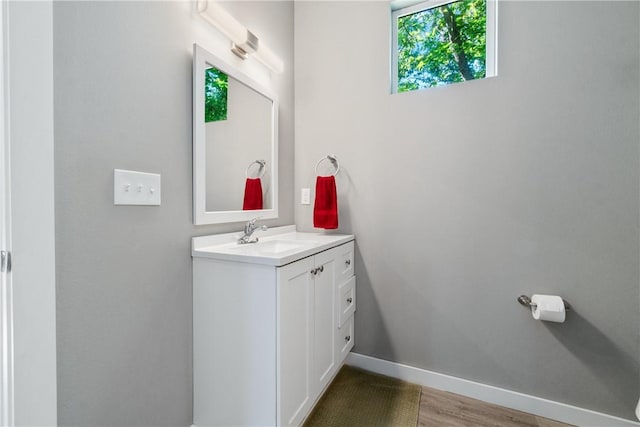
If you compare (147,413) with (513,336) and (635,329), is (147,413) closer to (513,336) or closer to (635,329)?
(513,336)

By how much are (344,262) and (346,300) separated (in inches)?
9.0

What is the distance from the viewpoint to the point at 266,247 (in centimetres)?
143

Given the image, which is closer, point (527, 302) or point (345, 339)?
point (527, 302)

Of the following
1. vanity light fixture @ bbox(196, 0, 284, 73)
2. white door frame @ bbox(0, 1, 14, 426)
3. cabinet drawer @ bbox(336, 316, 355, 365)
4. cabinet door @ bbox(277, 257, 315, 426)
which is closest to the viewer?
white door frame @ bbox(0, 1, 14, 426)

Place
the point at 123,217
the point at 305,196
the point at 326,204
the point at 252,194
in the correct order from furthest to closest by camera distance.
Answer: the point at 305,196, the point at 326,204, the point at 252,194, the point at 123,217

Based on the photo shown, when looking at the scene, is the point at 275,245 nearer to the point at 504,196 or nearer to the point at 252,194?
the point at 252,194

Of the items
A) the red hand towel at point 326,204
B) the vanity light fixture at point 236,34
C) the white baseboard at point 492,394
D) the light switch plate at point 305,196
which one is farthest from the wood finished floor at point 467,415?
the vanity light fixture at point 236,34

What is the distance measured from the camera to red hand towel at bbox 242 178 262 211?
155cm

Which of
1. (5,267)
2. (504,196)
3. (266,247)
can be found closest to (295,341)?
(266,247)

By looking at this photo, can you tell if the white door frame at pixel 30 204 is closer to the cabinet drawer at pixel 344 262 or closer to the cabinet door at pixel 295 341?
the cabinet door at pixel 295 341

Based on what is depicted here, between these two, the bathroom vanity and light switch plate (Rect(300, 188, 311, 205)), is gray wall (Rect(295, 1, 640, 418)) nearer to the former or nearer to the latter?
light switch plate (Rect(300, 188, 311, 205))

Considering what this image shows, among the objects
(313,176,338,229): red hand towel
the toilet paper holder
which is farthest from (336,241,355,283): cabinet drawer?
the toilet paper holder

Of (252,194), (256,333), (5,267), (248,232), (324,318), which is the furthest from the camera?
(252,194)

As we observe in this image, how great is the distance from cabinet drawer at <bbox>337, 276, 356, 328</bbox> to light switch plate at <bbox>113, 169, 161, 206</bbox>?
101 centimetres
